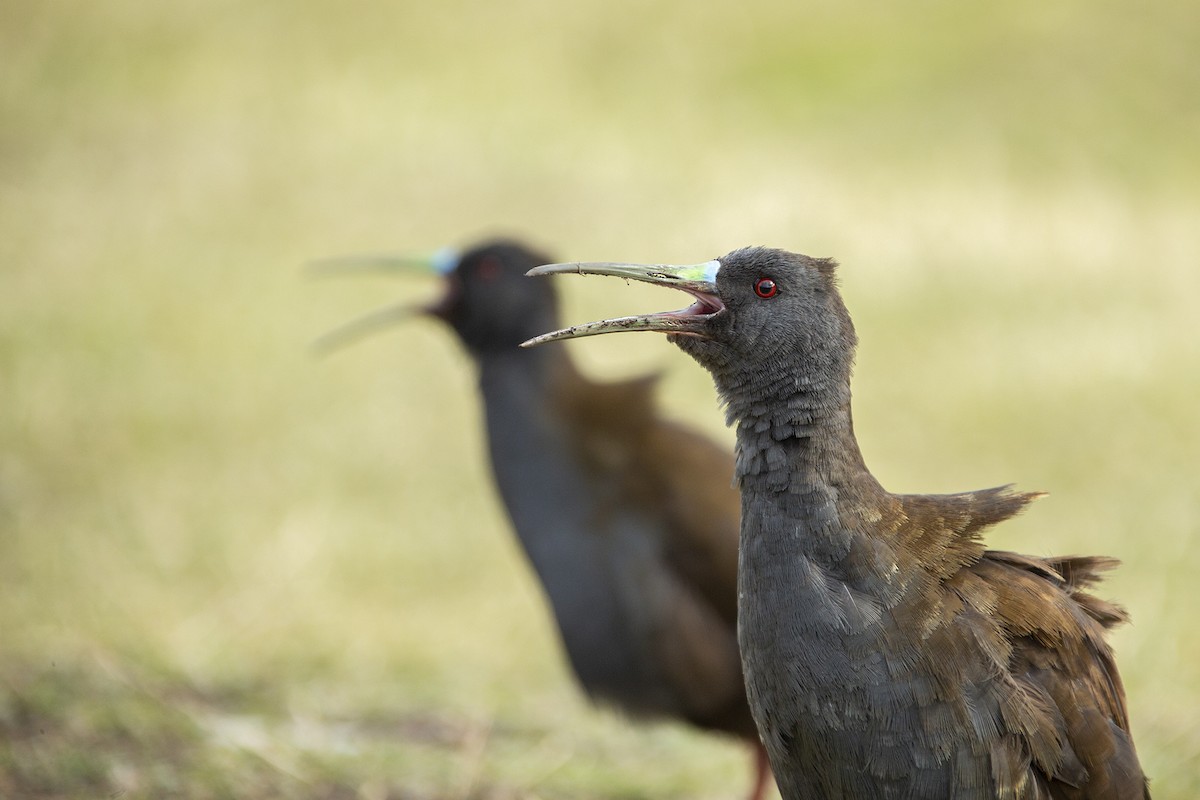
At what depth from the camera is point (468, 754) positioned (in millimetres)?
4930

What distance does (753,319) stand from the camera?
312 cm

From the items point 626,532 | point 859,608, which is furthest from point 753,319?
point 626,532

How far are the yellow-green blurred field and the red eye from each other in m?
2.26

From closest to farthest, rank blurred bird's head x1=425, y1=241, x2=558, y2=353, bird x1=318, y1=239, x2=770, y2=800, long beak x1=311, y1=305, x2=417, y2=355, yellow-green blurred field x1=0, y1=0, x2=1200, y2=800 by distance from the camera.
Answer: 1. bird x1=318, y1=239, x2=770, y2=800
2. yellow-green blurred field x1=0, y1=0, x2=1200, y2=800
3. blurred bird's head x1=425, y1=241, x2=558, y2=353
4. long beak x1=311, y1=305, x2=417, y2=355

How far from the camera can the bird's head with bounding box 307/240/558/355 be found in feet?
18.1

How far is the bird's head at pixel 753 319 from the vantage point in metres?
3.09

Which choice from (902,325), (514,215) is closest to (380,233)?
(514,215)

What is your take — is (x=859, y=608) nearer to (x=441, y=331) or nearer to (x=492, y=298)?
(x=492, y=298)

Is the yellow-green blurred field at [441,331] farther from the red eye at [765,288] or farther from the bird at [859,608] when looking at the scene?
the red eye at [765,288]

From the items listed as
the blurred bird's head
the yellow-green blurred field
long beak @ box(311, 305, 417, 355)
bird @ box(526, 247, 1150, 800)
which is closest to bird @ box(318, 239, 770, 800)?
the blurred bird's head

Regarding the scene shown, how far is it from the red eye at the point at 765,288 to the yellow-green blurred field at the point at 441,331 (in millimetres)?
2259

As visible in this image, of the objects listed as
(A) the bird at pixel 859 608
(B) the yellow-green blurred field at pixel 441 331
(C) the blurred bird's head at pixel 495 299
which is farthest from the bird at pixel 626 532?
(A) the bird at pixel 859 608

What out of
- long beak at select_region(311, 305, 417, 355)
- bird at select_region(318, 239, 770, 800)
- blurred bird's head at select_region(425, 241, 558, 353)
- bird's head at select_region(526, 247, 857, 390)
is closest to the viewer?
bird's head at select_region(526, 247, 857, 390)

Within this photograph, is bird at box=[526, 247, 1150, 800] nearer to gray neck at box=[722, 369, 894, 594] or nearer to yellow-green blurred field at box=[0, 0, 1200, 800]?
gray neck at box=[722, 369, 894, 594]
